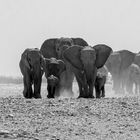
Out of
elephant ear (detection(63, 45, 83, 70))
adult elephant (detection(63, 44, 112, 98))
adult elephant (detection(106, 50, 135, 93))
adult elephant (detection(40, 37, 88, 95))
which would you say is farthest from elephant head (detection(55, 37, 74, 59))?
adult elephant (detection(106, 50, 135, 93))

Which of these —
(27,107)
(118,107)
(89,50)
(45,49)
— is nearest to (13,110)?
(27,107)

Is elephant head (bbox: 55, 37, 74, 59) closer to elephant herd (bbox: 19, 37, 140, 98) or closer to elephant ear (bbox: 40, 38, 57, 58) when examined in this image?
elephant ear (bbox: 40, 38, 57, 58)

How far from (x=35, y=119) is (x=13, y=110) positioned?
1958 millimetres

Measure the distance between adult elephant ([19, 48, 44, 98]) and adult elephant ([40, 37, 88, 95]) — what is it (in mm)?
6008

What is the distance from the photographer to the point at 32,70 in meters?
26.0

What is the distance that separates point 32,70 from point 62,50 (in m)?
7.07

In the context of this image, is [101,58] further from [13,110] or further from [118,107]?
[13,110]

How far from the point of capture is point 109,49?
27.7 metres

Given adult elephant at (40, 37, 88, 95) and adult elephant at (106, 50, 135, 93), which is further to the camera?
adult elephant at (106, 50, 135, 93)

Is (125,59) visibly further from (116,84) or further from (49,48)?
(49,48)

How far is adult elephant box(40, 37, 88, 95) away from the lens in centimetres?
3262

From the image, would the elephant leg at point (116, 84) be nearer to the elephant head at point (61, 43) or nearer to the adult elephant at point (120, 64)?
the adult elephant at point (120, 64)

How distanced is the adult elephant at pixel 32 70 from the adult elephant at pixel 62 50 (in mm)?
6008

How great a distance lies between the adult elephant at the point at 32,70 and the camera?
25.8 m
